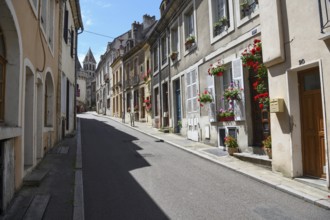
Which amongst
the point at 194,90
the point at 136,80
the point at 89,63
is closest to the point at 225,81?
the point at 194,90

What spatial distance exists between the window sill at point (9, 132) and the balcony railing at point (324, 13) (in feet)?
17.3

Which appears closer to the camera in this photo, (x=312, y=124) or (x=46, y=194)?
(x=46, y=194)

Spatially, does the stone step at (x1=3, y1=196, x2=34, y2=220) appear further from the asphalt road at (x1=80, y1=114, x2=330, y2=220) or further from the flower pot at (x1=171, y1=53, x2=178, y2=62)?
the flower pot at (x1=171, y1=53, x2=178, y2=62)

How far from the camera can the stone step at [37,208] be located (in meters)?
4.05

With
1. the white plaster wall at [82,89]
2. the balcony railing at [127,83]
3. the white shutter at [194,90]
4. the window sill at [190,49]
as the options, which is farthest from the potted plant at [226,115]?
the white plaster wall at [82,89]

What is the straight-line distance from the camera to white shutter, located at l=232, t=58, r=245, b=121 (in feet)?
26.9

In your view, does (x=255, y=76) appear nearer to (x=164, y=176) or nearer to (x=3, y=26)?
(x=164, y=176)

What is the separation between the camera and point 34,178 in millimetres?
5570

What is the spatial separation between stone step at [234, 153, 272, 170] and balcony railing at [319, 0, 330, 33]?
10.1ft

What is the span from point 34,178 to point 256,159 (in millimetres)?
4946

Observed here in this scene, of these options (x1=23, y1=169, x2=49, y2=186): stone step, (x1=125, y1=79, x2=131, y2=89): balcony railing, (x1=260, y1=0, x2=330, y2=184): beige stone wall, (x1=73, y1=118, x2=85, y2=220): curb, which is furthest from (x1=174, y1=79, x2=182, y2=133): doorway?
(x1=125, y1=79, x2=131, y2=89): balcony railing

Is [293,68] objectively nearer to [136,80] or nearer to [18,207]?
[18,207]

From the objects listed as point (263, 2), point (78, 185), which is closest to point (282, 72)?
point (263, 2)

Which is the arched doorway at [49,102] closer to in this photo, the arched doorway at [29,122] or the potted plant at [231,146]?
the arched doorway at [29,122]
